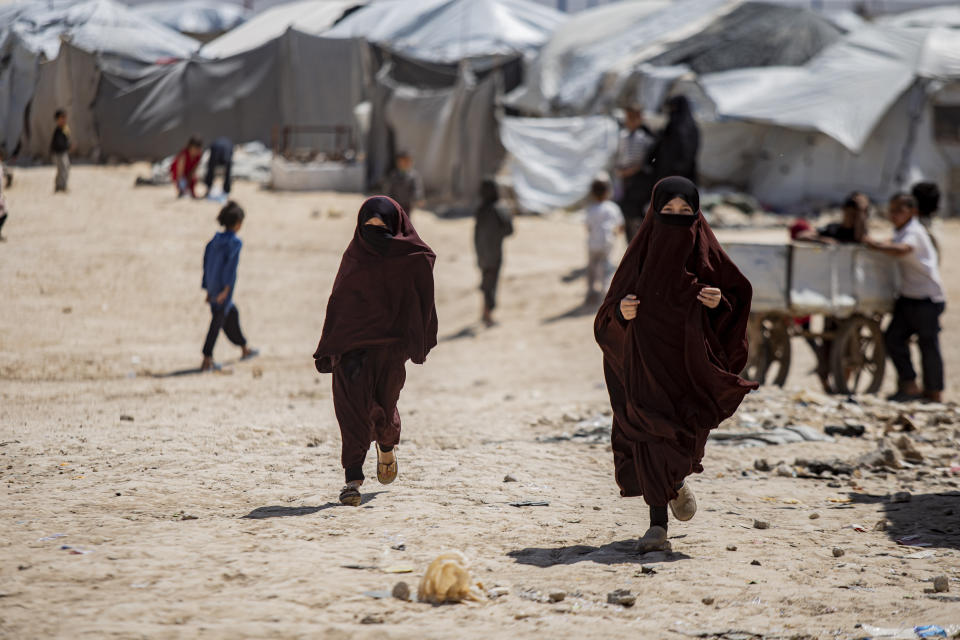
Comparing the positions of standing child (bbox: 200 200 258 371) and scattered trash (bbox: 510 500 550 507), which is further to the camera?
standing child (bbox: 200 200 258 371)

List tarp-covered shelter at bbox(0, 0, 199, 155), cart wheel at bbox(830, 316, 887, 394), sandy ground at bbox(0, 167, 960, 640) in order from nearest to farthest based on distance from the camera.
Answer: sandy ground at bbox(0, 167, 960, 640) < cart wheel at bbox(830, 316, 887, 394) < tarp-covered shelter at bbox(0, 0, 199, 155)

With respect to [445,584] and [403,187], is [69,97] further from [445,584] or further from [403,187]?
[445,584]

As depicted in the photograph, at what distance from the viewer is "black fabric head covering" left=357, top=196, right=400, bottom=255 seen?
4590 mm

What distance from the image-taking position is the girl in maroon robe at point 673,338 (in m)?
3.99

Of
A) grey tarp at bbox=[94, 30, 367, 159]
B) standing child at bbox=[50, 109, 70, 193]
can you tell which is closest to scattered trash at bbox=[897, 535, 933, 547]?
standing child at bbox=[50, 109, 70, 193]

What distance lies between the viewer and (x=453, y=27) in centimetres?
2455

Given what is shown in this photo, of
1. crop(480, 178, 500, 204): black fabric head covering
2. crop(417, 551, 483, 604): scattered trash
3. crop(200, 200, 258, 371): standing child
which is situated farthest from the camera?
crop(480, 178, 500, 204): black fabric head covering

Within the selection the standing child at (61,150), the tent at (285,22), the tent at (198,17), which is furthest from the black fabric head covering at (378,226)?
the tent at (198,17)

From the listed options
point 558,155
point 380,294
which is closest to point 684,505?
point 380,294

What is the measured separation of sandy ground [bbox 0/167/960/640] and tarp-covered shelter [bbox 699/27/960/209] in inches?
349

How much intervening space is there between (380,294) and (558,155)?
43.3 ft

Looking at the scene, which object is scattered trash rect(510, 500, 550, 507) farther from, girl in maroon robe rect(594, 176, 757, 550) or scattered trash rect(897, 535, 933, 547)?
scattered trash rect(897, 535, 933, 547)

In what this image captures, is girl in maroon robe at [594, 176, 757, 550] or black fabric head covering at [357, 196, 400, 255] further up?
black fabric head covering at [357, 196, 400, 255]

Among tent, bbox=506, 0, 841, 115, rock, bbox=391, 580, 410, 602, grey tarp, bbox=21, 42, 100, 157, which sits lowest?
rock, bbox=391, 580, 410, 602
